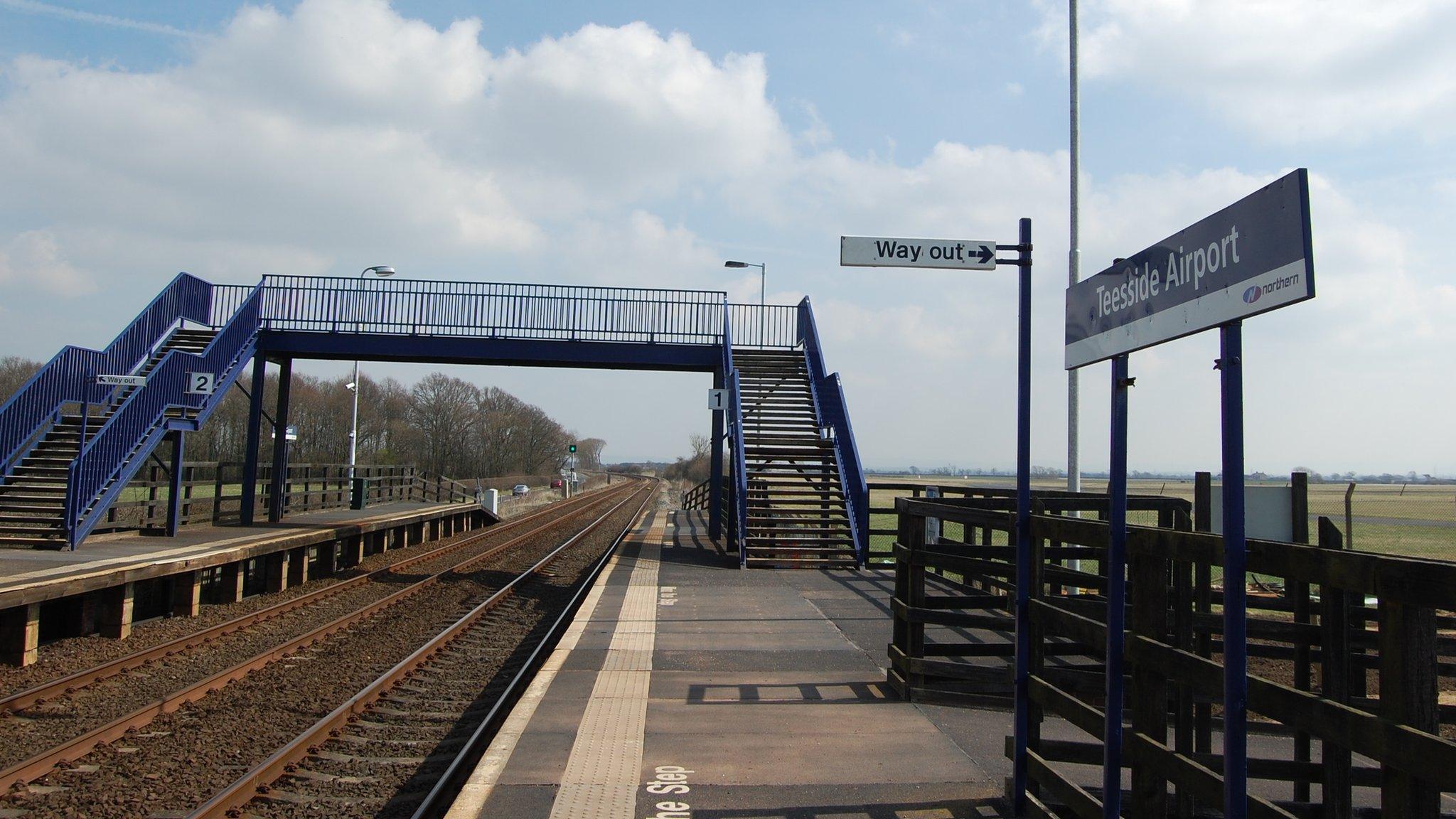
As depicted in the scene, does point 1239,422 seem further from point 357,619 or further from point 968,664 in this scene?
point 357,619

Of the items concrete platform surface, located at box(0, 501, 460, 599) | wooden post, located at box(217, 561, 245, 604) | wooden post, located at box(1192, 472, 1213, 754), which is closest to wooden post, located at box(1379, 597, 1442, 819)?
wooden post, located at box(1192, 472, 1213, 754)

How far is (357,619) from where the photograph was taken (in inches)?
471

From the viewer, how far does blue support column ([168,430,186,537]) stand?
14.9m

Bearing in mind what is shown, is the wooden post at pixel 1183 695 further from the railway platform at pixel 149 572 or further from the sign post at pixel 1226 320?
the railway platform at pixel 149 572

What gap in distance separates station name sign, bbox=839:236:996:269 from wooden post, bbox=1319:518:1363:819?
2369 millimetres

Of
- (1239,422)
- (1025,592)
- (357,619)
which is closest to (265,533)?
(357,619)

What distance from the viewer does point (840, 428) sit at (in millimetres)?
17500

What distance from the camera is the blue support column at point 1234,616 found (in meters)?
2.79

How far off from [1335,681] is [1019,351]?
82.7 inches

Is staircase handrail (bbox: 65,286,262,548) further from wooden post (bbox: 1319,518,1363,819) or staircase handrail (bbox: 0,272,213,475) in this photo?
wooden post (bbox: 1319,518,1363,819)

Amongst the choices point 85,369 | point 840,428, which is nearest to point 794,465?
point 840,428

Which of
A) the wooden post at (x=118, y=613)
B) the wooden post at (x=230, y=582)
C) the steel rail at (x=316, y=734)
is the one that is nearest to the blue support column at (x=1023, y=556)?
the steel rail at (x=316, y=734)

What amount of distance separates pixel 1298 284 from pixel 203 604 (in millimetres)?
14646

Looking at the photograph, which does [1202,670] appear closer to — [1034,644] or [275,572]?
[1034,644]
